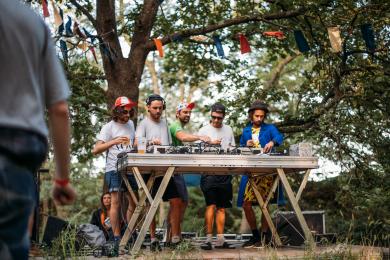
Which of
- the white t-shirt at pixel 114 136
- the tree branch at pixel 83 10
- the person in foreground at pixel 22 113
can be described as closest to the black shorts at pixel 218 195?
the white t-shirt at pixel 114 136

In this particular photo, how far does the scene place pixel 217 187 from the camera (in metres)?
7.08

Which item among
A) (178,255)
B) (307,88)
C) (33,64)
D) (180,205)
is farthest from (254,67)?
(33,64)

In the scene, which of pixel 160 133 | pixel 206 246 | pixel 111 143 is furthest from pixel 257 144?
pixel 111 143

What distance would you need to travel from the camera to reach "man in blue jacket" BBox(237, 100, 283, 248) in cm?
698

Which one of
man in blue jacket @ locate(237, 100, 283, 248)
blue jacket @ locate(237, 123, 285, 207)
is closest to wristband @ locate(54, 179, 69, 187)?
man in blue jacket @ locate(237, 100, 283, 248)

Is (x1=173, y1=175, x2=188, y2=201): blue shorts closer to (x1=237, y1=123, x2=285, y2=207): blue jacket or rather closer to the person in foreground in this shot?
(x1=237, y1=123, x2=285, y2=207): blue jacket

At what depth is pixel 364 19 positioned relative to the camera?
8641 millimetres

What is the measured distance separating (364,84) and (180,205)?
Answer: 11.9 ft

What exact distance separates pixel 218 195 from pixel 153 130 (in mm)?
1032

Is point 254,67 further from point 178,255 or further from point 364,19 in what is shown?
point 178,255

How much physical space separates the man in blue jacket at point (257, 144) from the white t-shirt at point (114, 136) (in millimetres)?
1211

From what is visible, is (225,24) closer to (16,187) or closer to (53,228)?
(53,228)

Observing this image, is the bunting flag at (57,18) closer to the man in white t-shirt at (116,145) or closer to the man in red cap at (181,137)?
the man in white t-shirt at (116,145)

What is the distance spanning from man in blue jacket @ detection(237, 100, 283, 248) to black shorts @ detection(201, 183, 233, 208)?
0.68 ft
